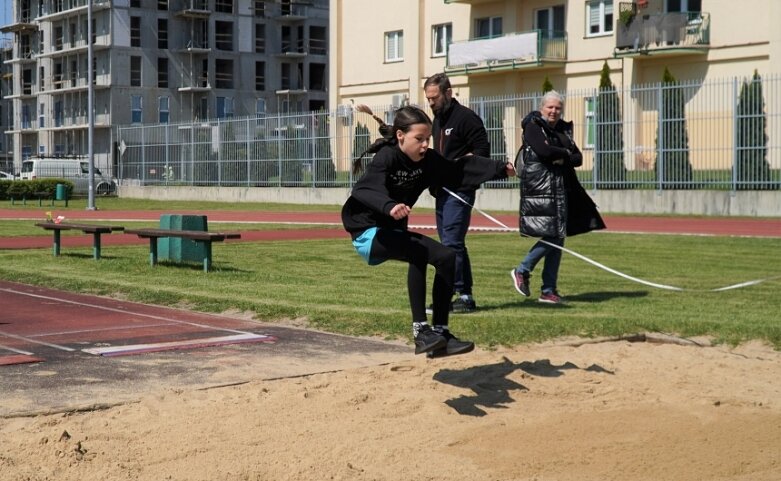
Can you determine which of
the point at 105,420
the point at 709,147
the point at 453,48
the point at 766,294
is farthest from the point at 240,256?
the point at 453,48

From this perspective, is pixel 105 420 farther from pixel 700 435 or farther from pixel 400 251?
pixel 700 435

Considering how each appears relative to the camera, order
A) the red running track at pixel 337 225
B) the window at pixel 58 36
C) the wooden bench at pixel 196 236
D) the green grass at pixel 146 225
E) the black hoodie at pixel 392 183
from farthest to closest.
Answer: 1. the window at pixel 58 36
2. the green grass at pixel 146 225
3. the red running track at pixel 337 225
4. the wooden bench at pixel 196 236
5. the black hoodie at pixel 392 183

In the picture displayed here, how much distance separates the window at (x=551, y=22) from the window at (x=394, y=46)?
7426mm

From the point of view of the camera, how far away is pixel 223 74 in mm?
86938

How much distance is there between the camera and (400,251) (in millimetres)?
7410

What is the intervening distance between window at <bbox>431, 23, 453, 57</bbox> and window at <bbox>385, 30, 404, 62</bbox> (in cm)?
171

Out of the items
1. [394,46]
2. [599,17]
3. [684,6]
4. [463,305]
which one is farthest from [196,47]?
[463,305]

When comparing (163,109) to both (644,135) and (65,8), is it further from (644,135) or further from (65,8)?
(644,135)

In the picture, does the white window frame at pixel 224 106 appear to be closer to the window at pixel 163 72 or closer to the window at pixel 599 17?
the window at pixel 163 72

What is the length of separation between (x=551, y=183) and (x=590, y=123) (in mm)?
19731

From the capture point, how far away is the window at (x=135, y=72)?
8338 centimetres

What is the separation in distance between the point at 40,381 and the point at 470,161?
3.27m

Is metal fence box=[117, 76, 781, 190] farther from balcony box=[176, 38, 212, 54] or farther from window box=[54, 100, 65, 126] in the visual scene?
window box=[54, 100, 65, 126]

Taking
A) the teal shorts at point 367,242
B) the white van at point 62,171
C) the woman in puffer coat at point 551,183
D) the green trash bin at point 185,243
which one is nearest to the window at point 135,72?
the white van at point 62,171
